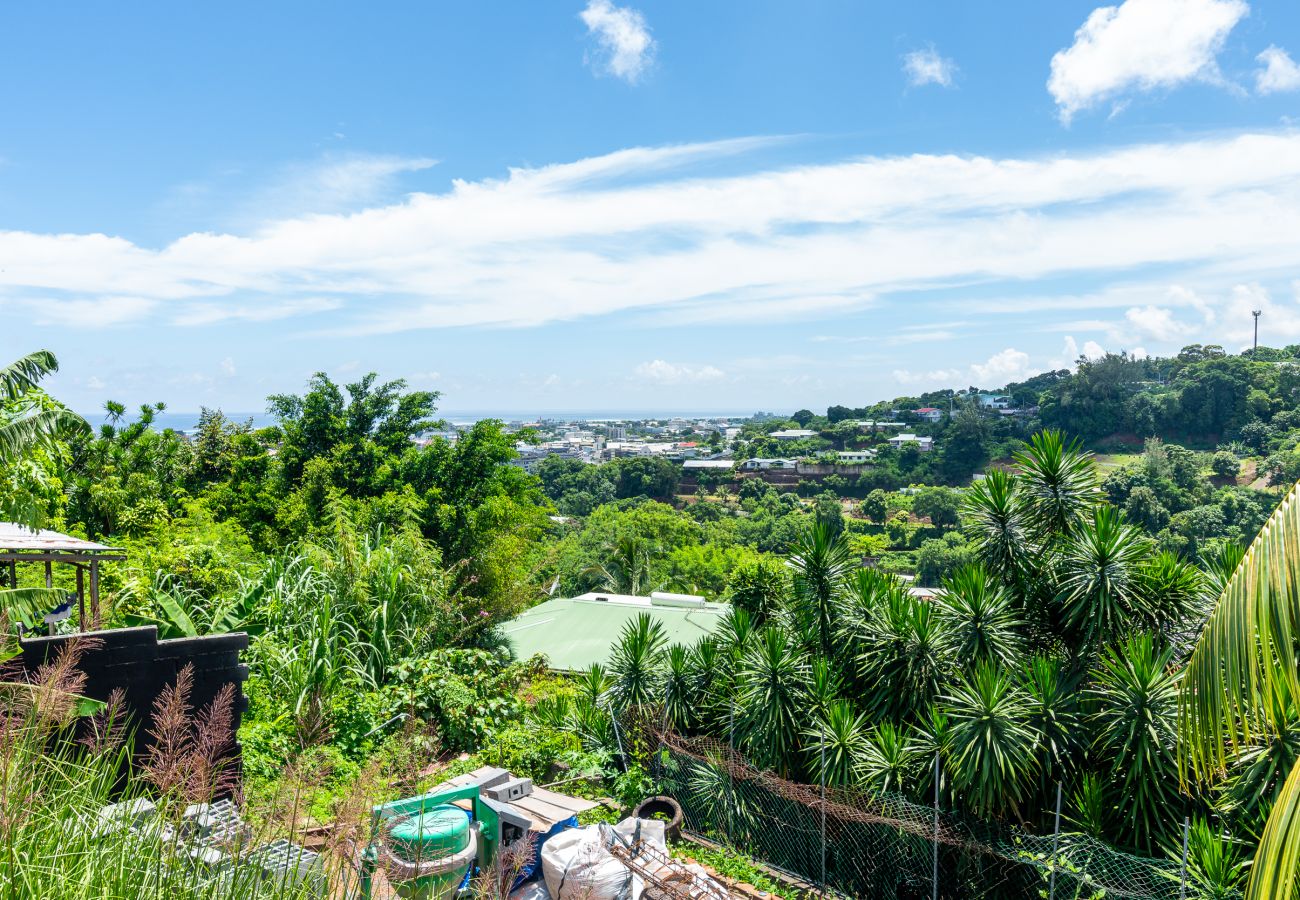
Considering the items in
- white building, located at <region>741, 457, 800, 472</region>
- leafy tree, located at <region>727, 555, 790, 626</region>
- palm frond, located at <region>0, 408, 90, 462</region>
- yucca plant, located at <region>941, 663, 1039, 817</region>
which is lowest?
white building, located at <region>741, 457, 800, 472</region>

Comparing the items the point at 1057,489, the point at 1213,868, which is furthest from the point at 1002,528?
the point at 1213,868

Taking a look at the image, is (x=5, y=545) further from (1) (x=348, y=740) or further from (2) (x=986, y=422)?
(2) (x=986, y=422)

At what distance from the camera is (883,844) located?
280 inches

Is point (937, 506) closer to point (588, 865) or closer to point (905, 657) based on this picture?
point (905, 657)

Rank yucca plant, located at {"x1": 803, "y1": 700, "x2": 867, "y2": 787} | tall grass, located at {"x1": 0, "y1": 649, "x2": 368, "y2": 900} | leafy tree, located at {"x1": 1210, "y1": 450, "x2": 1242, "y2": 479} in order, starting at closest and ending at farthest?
tall grass, located at {"x1": 0, "y1": 649, "x2": 368, "y2": 900}
yucca plant, located at {"x1": 803, "y1": 700, "x2": 867, "y2": 787}
leafy tree, located at {"x1": 1210, "y1": 450, "x2": 1242, "y2": 479}

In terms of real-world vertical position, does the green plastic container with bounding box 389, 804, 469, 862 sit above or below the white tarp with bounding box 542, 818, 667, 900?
above

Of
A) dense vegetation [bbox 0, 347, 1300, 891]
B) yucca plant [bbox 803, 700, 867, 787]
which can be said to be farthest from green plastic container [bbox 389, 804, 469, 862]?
yucca plant [bbox 803, 700, 867, 787]

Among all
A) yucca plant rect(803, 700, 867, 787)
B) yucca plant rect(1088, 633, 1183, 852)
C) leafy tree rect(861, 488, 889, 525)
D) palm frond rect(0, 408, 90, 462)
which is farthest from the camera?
leafy tree rect(861, 488, 889, 525)

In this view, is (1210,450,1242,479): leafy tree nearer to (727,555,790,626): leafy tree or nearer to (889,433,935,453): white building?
(889,433,935,453): white building

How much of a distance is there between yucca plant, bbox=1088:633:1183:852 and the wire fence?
1.55 feet

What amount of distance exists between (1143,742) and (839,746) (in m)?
2.54

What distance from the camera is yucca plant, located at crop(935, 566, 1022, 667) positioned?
24.6 feet

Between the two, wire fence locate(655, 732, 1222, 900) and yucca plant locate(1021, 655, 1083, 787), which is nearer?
wire fence locate(655, 732, 1222, 900)

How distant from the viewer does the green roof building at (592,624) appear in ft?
43.1
